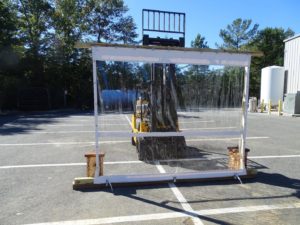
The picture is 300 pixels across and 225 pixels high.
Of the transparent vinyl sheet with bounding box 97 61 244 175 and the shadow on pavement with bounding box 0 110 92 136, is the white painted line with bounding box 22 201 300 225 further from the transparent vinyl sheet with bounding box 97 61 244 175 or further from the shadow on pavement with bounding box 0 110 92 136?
the shadow on pavement with bounding box 0 110 92 136

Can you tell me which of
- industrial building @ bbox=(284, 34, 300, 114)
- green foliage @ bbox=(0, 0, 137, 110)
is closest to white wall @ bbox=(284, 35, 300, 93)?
industrial building @ bbox=(284, 34, 300, 114)

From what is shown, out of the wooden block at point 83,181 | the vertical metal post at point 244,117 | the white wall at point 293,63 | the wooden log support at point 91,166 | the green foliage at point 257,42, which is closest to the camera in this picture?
the wooden block at point 83,181

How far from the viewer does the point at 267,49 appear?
4272cm

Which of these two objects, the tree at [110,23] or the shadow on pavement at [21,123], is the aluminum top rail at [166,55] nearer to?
the shadow on pavement at [21,123]

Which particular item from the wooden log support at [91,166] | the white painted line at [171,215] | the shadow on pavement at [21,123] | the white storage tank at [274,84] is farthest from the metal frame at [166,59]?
the white storage tank at [274,84]

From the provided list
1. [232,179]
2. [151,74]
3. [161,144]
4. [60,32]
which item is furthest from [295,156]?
[60,32]

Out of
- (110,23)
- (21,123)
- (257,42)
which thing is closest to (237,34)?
(257,42)

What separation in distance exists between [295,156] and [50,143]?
23.4ft

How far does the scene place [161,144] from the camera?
6.75m

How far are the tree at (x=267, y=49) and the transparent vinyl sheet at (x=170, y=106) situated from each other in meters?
35.4

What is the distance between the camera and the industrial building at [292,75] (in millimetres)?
18734

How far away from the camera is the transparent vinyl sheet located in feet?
17.6

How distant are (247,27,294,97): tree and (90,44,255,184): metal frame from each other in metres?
36.7

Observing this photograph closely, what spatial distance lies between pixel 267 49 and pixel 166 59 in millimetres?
42775
